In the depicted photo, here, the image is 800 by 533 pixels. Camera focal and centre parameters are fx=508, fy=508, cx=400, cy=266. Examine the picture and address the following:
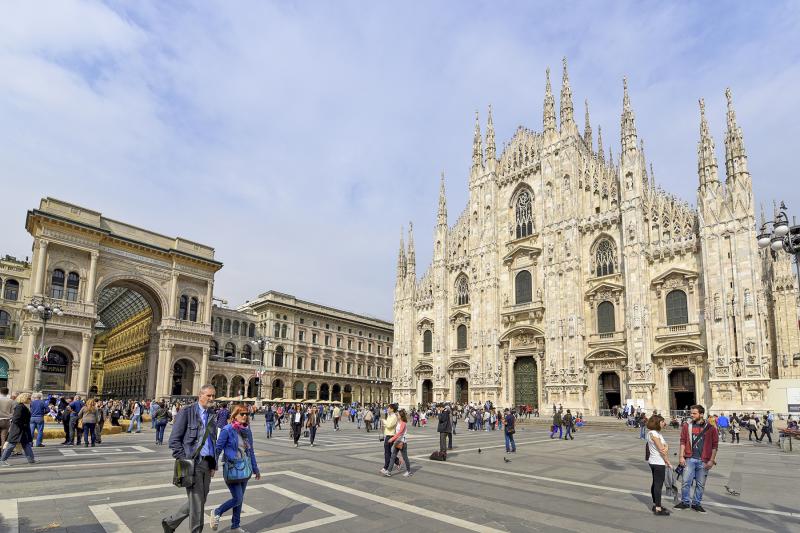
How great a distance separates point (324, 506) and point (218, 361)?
52.0m

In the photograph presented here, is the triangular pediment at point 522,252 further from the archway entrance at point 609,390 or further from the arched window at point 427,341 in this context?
the arched window at point 427,341

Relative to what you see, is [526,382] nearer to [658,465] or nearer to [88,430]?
[88,430]

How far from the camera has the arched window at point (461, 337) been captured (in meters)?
47.2

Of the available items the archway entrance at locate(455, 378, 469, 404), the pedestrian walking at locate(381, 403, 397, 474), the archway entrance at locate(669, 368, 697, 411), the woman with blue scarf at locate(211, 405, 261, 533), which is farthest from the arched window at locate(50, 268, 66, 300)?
the archway entrance at locate(669, 368, 697, 411)

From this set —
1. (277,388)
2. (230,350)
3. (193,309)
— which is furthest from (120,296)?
(277,388)

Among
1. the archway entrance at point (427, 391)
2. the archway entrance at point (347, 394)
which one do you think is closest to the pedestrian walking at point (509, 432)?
the archway entrance at point (427, 391)

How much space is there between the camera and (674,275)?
1340 inches

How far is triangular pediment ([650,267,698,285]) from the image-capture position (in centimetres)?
3323

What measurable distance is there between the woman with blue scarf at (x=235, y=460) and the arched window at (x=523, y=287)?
38.5 m

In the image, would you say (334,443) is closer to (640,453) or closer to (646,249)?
(640,453)

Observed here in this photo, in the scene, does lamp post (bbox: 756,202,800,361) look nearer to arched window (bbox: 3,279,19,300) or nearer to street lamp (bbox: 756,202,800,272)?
street lamp (bbox: 756,202,800,272)

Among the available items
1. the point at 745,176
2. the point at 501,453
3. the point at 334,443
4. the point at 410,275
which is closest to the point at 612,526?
the point at 501,453

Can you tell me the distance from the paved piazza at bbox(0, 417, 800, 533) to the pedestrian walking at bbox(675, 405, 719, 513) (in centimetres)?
37

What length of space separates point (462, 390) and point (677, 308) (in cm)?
2000
